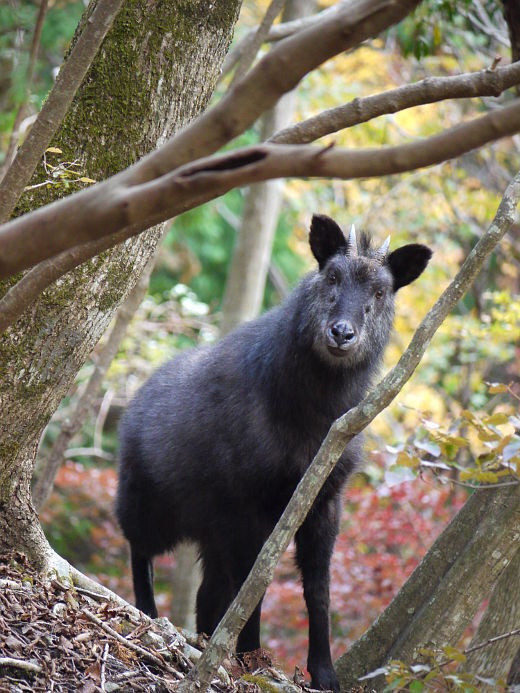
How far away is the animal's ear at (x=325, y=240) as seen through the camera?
5.17m

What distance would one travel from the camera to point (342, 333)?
15.2 feet

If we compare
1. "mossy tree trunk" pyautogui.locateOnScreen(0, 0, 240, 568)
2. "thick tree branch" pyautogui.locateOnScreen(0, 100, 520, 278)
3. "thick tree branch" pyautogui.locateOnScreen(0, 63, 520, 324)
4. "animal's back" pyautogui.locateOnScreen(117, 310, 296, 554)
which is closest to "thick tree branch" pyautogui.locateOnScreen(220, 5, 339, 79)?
"animal's back" pyautogui.locateOnScreen(117, 310, 296, 554)

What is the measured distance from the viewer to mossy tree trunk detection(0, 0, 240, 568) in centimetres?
366

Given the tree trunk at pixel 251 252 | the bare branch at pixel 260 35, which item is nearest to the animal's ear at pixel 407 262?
the bare branch at pixel 260 35

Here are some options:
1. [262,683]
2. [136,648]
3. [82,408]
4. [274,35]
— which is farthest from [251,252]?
[136,648]

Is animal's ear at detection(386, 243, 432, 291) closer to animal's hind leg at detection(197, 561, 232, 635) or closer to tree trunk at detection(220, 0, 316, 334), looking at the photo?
animal's hind leg at detection(197, 561, 232, 635)

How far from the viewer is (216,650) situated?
10.7 feet

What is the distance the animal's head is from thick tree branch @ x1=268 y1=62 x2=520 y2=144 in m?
1.66

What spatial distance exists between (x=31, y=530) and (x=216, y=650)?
1349mm

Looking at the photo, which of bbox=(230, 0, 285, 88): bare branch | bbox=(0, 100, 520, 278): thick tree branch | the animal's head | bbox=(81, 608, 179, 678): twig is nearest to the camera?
bbox=(0, 100, 520, 278): thick tree branch

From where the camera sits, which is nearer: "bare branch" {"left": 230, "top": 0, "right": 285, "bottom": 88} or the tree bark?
"bare branch" {"left": 230, "top": 0, "right": 285, "bottom": 88}

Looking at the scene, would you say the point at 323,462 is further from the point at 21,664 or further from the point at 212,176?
the point at 212,176

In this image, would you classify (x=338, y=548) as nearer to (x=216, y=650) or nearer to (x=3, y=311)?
(x=216, y=650)

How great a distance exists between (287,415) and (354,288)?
84 centimetres
